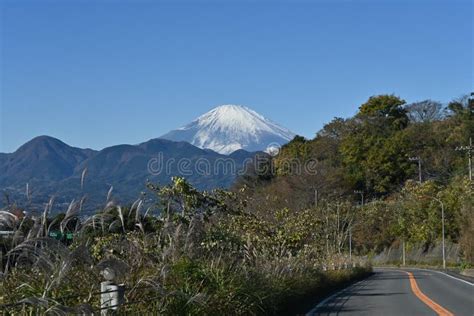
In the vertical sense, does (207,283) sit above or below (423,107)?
below

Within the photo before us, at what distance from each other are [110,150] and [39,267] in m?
189

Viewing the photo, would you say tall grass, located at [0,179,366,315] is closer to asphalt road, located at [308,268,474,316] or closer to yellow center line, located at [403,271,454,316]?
asphalt road, located at [308,268,474,316]

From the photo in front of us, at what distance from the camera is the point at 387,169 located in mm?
89250

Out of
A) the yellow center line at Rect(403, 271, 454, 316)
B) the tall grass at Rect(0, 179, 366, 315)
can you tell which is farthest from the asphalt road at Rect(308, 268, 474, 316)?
the tall grass at Rect(0, 179, 366, 315)

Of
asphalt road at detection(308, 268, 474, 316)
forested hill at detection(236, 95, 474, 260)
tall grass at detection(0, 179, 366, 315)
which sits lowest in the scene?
asphalt road at detection(308, 268, 474, 316)

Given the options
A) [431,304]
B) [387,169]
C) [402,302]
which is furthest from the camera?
[387,169]

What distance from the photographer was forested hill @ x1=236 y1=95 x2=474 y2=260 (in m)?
74.6

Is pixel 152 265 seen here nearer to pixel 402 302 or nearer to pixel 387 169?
pixel 402 302

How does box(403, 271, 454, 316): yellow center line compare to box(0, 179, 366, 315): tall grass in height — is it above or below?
below

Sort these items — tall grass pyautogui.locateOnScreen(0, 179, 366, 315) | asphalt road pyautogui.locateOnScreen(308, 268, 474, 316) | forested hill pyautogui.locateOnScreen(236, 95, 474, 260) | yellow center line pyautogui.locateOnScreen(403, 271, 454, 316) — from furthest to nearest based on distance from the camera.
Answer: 1. forested hill pyautogui.locateOnScreen(236, 95, 474, 260)
2. asphalt road pyautogui.locateOnScreen(308, 268, 474, 316)
3. yellow center line pyautogui.locateOnScreen(403, 271, 454, 316)
4. tall grass pyautogui.locateOnScreen(0, 179, 366, 315)

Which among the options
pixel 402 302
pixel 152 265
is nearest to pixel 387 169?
pixel 402 302

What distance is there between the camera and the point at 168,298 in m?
11.4

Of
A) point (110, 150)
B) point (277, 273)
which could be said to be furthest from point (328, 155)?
point (110, 150)

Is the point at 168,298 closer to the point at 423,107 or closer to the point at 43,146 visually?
the point at 423,107
